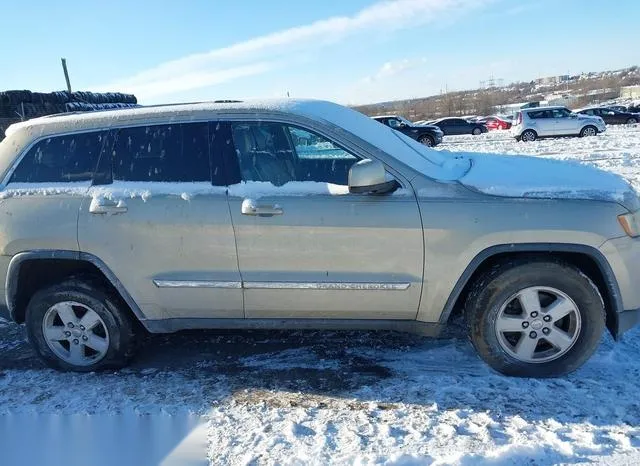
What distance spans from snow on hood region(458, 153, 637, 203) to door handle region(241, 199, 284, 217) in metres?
1.19

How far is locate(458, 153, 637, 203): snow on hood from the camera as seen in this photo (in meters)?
3.29

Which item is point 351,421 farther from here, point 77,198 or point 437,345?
point 77,198

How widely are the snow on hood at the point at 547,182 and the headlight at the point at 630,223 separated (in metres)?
0.10

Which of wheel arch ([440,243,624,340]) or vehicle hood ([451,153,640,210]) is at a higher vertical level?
vehicle hood ([451,153,640,210])

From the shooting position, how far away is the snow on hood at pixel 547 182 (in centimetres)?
329

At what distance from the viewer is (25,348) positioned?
4.39m

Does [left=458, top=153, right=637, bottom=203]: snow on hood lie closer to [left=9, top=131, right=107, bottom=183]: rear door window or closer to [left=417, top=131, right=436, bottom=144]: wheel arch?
[left=9, top=131, right=107, bottom=183]: rear door window

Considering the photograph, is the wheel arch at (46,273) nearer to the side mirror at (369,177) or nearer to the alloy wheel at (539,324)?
the side mirror at (369,177)

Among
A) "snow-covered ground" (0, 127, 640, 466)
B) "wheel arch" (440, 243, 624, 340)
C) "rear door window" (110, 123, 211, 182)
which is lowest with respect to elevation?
"snow-covered ground" (0, 127, 640, 466)

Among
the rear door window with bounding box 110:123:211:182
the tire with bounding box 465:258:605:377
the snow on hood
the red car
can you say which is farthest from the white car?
the rear door window with bounding box 110:123:211:182

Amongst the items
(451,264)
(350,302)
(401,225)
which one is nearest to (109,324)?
(350,302)

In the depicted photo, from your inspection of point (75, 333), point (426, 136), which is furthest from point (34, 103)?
point (426, 136)

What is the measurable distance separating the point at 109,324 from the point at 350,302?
171 centimetres

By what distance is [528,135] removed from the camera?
2331cm
